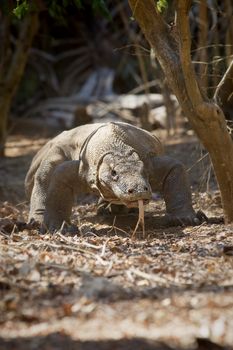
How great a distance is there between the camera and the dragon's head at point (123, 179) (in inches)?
218

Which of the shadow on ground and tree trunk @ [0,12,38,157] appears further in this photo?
tree trunk @ [0,12,38,157]

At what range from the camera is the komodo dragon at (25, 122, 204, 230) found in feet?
19.5

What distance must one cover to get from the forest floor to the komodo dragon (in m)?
0.55

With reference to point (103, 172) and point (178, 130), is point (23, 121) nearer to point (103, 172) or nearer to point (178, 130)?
point (178, 130)

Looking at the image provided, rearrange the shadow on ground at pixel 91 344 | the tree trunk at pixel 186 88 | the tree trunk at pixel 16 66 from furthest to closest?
the tree trunk at pixel 16 66
the tree trunk at pixel 186 88
the shadow on ground at pixel 91 344

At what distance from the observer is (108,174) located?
234 inches

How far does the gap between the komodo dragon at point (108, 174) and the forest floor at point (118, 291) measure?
55 centimetres

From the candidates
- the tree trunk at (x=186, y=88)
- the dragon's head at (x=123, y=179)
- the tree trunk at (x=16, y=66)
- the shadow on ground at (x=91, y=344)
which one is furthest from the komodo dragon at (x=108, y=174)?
the tree trunk at (x=16, y=66)

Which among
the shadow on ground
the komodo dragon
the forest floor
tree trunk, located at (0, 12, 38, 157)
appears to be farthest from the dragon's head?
tree trunk, located at (0, 12, 38, 157)

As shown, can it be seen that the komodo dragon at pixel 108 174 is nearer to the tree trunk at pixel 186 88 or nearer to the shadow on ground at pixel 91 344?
the tree trunk at pixel 186 88

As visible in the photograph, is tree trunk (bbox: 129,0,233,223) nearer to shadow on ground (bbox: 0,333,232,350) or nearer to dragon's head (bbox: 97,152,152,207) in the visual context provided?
dragon's head (bbox: 97,152,152,207)

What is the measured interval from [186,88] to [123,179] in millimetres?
953

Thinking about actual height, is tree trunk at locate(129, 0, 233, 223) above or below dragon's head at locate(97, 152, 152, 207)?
above

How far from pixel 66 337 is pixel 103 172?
3089mm
